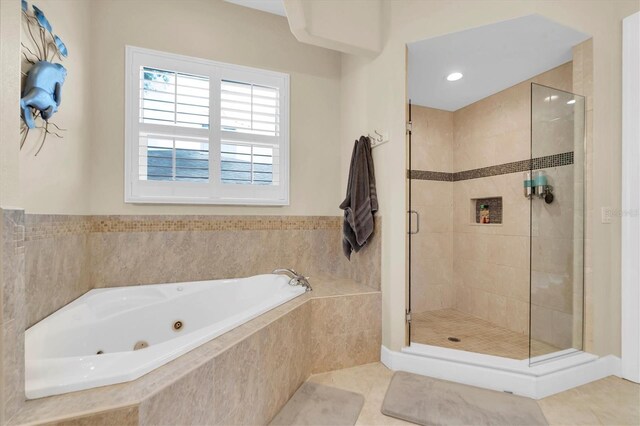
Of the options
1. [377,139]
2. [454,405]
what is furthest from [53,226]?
[454,405]

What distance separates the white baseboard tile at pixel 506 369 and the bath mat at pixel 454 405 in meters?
0.06

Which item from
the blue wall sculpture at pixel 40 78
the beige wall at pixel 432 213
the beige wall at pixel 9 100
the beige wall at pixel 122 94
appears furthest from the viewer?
the beige wall at pixel 432 213

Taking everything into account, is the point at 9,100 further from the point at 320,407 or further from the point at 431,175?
the point at 431,175

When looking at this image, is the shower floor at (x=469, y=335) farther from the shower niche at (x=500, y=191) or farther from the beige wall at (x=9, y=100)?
the beige wall at (x=9, y=100)

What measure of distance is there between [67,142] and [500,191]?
364 cm

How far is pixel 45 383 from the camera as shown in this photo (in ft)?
2.97

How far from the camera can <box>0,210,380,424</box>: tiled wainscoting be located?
864mm

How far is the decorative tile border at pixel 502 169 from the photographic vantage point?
2.07m

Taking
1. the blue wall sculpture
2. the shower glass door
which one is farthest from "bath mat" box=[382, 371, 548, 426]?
Result: the blue wall sculpture

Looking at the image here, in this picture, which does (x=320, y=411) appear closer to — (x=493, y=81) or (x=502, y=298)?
(x=502, y=298)

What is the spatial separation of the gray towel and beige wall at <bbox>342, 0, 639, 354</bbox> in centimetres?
14

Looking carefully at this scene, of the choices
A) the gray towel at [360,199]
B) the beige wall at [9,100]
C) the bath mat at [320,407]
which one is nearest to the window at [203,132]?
the gray towel at [360,199]

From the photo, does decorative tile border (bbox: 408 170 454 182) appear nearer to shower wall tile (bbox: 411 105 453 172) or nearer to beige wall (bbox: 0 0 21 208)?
shower wall tile (bbox: 411 105 453 172)

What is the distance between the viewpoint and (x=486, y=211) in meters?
3.08
